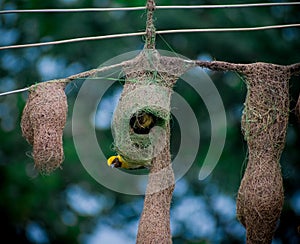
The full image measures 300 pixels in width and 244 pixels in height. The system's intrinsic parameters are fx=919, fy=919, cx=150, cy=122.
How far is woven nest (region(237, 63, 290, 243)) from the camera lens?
372 centimetres

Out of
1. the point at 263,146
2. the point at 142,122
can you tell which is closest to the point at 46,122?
the point at 142,122

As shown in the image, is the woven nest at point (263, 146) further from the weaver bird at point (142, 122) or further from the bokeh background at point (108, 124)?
the bokeh background at point (108, 124)

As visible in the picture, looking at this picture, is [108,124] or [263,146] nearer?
[263,146]

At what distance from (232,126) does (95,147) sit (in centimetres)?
93

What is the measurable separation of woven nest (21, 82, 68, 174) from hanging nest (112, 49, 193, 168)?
24cm

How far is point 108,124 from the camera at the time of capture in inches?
236

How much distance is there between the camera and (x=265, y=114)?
3783mm

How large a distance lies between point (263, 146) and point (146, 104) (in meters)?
0.51

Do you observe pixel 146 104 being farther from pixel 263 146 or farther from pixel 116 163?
pixel 263 146

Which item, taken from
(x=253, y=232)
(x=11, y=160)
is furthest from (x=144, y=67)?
(x=11, y=160)

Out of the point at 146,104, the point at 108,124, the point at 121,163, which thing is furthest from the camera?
the point at 108,124

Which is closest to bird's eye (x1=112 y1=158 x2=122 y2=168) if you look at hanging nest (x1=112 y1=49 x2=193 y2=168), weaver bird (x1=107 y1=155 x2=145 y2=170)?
weaver bird (x1=107 y1=155 x2=145 y2=170)

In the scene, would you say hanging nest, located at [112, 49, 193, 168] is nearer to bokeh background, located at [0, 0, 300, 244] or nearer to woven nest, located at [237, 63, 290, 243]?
woven nest, located at [237, 63, 290, 243]

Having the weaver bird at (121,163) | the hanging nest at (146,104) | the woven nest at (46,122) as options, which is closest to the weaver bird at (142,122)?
the hanging nest at (146,104)
